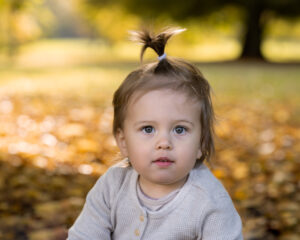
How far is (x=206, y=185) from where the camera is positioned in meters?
2.05

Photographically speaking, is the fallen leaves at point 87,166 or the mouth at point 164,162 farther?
the fallen leaves at point 87,166

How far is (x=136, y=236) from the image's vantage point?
2070 mm

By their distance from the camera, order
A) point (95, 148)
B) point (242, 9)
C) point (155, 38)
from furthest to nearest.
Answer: point (242, 9), point (95, 148), point (155, 38)

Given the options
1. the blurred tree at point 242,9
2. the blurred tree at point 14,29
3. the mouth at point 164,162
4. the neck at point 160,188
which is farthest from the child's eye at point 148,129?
the blurred tree at point 14,29

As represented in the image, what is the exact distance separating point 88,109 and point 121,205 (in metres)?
5.28

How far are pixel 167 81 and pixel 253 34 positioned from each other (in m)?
18.6

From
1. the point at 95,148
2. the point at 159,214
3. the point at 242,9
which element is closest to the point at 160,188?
the point at 159,214

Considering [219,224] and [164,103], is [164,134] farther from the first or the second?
[219,224]

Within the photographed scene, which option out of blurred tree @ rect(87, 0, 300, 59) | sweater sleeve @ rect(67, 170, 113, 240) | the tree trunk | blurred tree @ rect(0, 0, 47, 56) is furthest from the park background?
blurred tree @ rect(0, 0, 47, 56)

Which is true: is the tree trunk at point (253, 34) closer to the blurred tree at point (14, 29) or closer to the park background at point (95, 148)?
the park background at point (95, 148)

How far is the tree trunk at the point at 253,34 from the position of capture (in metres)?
19.6

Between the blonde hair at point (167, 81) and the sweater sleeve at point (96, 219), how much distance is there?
35 centimetres

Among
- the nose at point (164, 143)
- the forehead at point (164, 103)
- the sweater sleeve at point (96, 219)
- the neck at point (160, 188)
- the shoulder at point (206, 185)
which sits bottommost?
the sweater sleeve at point (96, 219)

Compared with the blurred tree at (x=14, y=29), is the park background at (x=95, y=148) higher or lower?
higher
